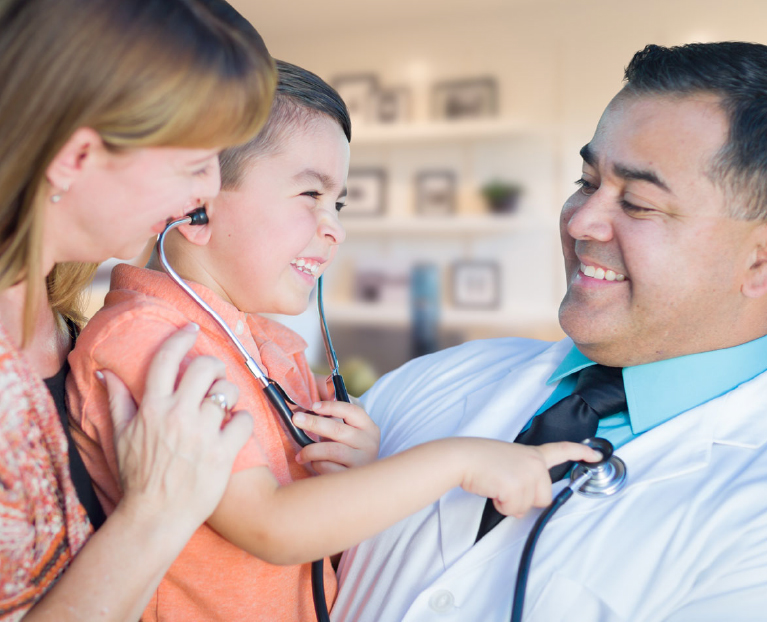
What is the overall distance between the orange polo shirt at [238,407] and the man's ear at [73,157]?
0.21 meters

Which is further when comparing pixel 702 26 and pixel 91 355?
pixel 702 26

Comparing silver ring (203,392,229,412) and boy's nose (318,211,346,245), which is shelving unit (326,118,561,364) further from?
silver ring (203,392,229,412)

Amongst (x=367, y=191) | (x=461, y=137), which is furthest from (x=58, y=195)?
(x=367, y=191)

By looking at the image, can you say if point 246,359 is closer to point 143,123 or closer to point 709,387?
point 143,123

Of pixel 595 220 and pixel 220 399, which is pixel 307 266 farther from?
pixel 595 220

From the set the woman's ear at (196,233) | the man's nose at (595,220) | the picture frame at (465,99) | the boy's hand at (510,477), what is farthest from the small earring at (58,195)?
the picture frame at (465,99)

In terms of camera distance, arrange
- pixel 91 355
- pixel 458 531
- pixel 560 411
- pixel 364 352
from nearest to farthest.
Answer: pixel 91 355
pixel 458 531
pixel 560 411
pixel 364 352

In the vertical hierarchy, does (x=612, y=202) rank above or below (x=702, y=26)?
below

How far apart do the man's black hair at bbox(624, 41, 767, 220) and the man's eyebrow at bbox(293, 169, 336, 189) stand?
60 cm

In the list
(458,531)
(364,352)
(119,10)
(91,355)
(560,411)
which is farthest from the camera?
(364,352)

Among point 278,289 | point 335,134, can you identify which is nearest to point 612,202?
point 335,134

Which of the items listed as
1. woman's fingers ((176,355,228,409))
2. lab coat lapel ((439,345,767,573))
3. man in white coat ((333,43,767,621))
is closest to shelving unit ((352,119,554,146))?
man in white coat ((333,43,767,621))

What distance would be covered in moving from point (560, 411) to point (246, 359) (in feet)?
1.86

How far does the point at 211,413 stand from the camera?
852 millimetres
